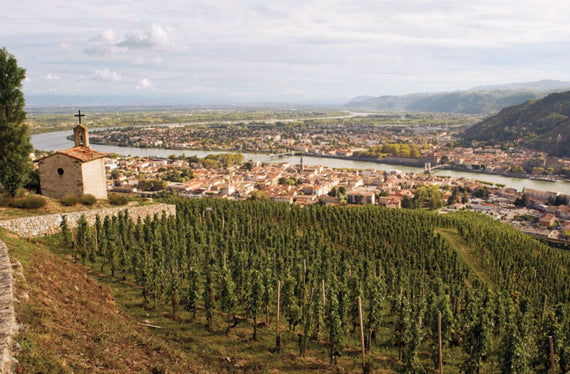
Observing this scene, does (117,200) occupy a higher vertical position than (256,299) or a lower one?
higher

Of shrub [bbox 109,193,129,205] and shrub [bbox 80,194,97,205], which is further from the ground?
shrub [bbox 80,194,97,205]

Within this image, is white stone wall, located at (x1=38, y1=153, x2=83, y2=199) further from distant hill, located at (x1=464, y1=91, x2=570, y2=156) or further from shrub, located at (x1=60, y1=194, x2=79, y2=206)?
distant hill, located at (x1=464, y1=91, x2=570, y2=156)

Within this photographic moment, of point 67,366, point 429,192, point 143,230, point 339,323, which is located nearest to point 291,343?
point 339,323

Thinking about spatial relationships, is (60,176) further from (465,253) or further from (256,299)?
(465,253)

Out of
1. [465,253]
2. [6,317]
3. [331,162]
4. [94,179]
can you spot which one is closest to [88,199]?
[94,179]

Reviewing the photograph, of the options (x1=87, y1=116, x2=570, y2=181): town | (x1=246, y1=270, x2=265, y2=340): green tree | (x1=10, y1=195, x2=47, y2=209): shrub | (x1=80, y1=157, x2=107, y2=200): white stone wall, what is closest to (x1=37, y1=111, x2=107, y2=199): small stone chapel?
(x1=80, y1=157, x2=107, y2=200): white stone wall

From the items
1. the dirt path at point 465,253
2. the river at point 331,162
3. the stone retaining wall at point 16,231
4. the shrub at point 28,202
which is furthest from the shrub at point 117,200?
the river at point 331,162
